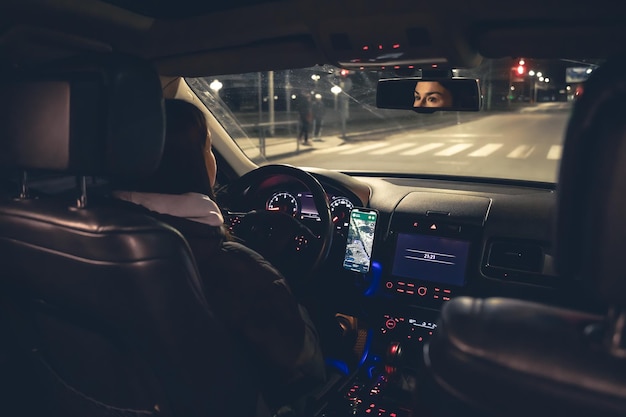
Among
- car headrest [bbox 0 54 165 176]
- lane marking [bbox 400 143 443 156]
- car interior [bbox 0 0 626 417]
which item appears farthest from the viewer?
lane marking [bbox 400 143 443 156]

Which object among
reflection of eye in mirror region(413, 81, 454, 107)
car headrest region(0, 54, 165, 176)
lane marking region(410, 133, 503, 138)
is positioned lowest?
lane marking region(410, 133, 503, 138)

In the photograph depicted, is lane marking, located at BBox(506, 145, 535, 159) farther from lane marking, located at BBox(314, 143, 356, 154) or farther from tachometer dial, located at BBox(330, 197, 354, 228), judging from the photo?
tachometer dial, located at BBox(330, 197, 354, 228)

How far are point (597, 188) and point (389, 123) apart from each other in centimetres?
1574

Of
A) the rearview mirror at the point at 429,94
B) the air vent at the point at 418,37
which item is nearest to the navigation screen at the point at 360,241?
the rearview mirror at the point at 429,94

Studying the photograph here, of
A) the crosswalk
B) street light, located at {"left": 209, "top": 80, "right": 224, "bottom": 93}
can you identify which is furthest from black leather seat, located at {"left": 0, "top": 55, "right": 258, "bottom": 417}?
the crosswalk

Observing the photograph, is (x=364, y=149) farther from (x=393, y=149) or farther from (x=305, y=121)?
(x=305, y=121)

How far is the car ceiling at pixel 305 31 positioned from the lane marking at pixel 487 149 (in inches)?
378

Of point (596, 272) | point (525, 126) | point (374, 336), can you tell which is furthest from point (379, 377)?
point (525, 126)

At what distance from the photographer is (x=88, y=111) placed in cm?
193

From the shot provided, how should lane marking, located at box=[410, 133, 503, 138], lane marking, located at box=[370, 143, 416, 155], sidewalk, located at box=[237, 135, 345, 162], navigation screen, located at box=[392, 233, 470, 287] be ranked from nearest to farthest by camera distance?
navigation screen, located at box=[392, 233, 470, 287] < sidewalk, located at box=[237, 135, 345, 162] < lane marking, located at box=[370, 143, 416, 155] < lane marking, located at box=[410, 133, 503, 138]

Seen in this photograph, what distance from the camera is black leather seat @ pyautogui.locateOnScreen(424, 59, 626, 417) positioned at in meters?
1.17

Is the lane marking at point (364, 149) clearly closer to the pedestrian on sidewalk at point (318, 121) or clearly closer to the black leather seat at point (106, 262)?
the pedestrian on sidewalk at point (318, 121)

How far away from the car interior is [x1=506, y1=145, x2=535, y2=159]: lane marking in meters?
8.10

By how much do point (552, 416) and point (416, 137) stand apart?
588 inches
